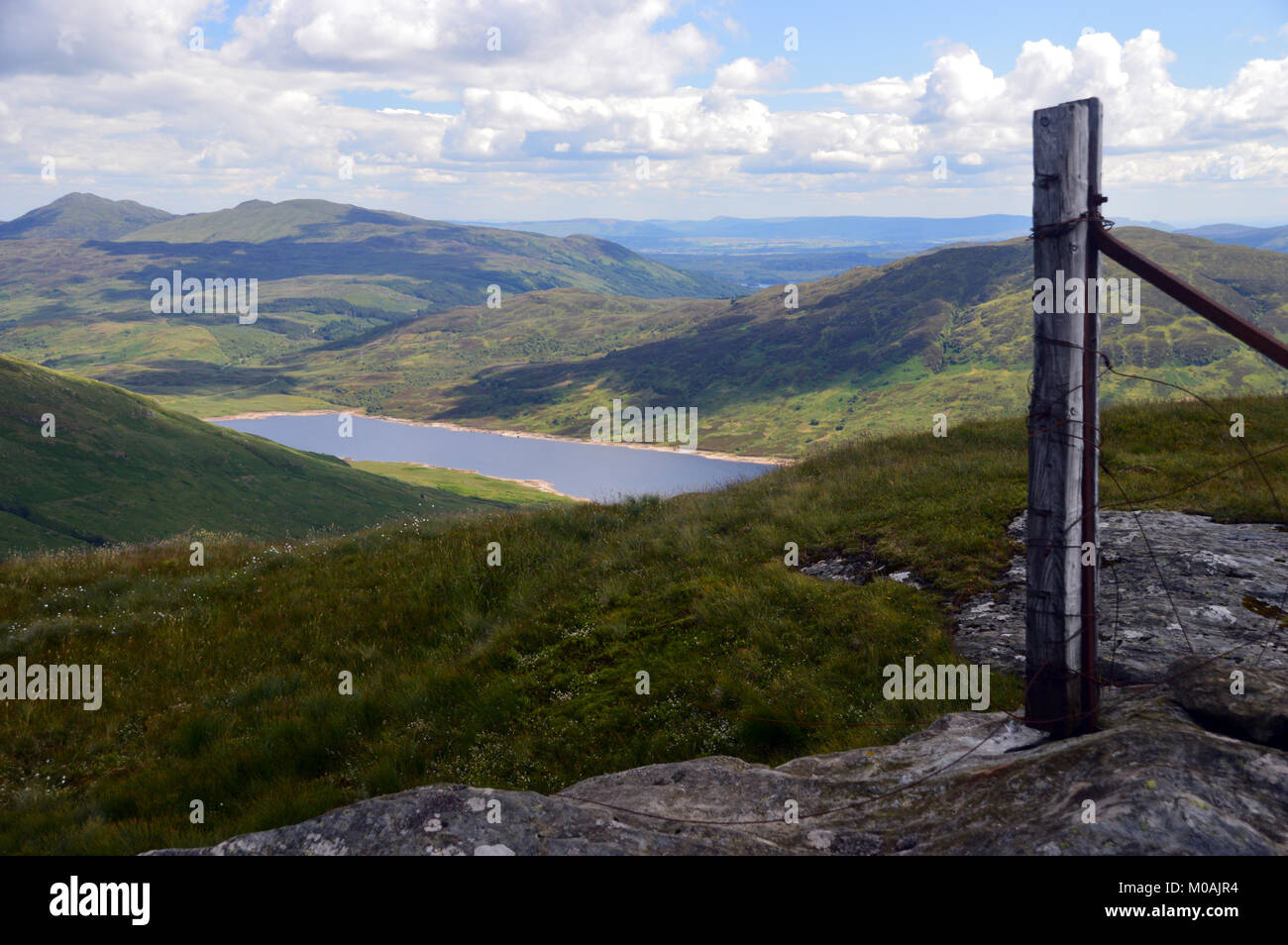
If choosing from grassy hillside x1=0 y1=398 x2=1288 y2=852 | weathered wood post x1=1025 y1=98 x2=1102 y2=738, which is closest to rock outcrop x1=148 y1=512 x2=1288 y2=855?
weathered wood post x1=1025 y1=98 x2=1102 y2=738

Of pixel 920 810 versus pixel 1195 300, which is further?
pixel 1195 300

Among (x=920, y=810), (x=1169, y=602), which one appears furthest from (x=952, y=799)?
(x=1169, y=602)

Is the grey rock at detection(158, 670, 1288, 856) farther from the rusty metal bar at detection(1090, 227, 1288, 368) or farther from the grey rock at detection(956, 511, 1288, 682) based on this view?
the rusty metal bar at detection(1090, 227, 1288, 368)

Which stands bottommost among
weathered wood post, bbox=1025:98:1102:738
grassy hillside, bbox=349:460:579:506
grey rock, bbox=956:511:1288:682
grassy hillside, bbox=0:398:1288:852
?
grassy hillside, bbox=349:460:579:506

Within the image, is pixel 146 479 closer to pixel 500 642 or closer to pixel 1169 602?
pixel 500 642

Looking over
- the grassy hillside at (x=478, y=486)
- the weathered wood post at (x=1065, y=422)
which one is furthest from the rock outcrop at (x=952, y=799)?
the grassy hillside at (x=478, y=486)

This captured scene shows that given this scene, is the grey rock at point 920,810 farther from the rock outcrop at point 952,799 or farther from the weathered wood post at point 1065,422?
the weathered wood post at point 1065,422
